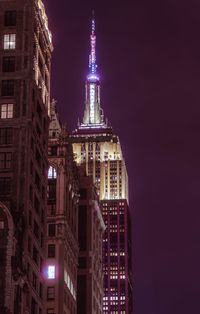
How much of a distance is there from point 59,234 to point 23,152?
4256 centimetres

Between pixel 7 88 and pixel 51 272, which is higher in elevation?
pixel 7 88

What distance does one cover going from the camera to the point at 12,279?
456ft

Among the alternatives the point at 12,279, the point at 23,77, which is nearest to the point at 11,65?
the point at 23,77

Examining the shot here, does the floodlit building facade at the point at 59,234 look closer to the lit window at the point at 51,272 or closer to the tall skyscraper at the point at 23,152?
the lit window at the point at 51,272

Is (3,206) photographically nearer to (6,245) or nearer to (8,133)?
(6,245)

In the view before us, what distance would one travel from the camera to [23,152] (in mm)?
151875

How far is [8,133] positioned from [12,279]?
90.4 ft

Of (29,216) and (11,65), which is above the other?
(11,65)

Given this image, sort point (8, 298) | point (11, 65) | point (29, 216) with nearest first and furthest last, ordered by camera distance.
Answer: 1. point (8, 298)
2. point (29, 216)
3. point (11, 65)

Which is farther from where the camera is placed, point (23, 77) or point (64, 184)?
point (64, 184)

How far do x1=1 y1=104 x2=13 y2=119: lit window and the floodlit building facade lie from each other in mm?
39890

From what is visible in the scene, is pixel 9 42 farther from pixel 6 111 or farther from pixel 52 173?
pixel 52 173

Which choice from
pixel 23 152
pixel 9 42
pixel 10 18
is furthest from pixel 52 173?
pixel 23 152

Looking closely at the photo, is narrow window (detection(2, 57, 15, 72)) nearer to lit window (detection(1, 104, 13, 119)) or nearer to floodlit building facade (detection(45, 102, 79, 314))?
lit window (detection(1, 104, 13, 119))
